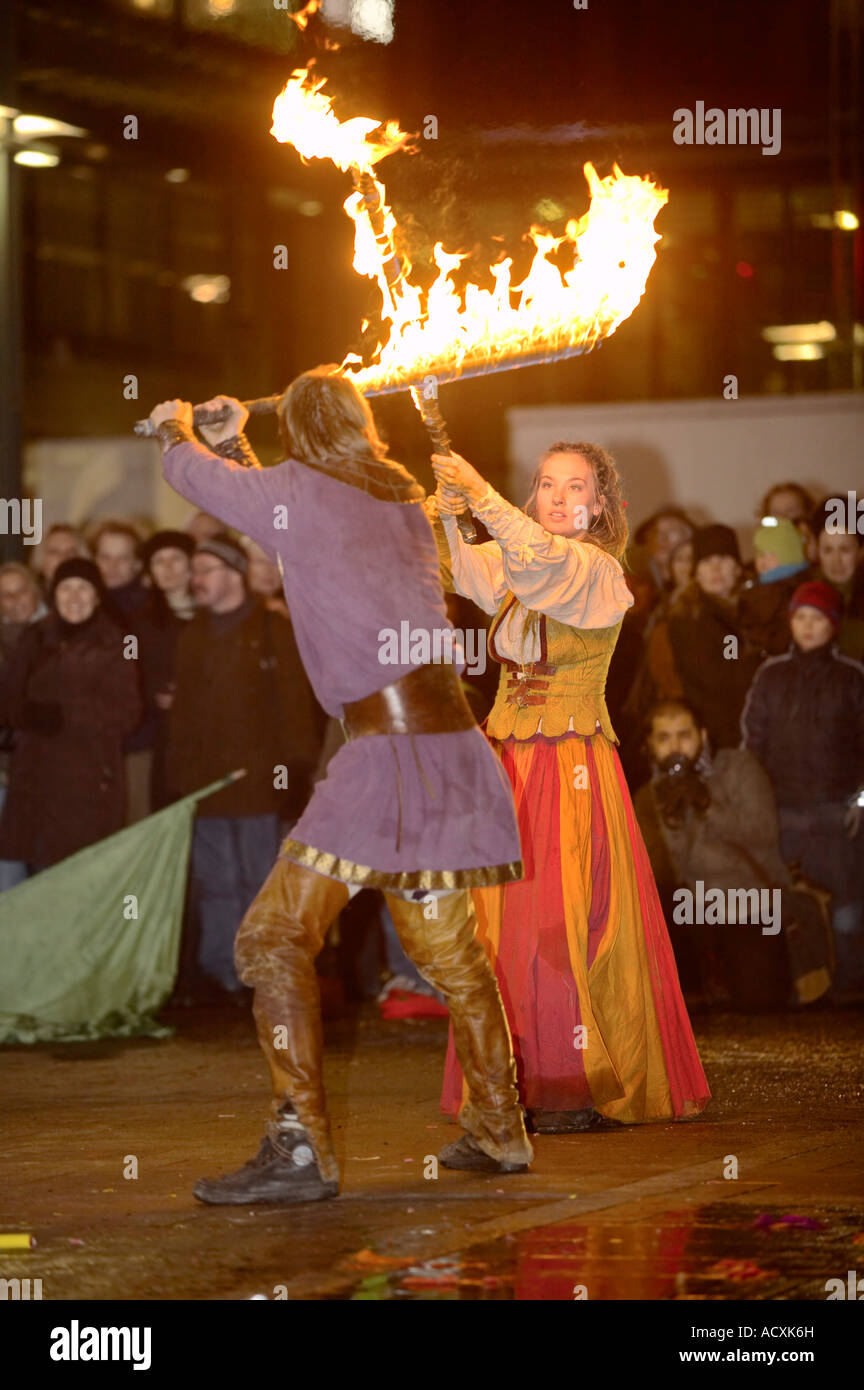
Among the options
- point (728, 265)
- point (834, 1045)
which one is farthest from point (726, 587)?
point (728, 265)

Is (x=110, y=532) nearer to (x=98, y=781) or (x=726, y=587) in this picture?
(x=98, y=781)

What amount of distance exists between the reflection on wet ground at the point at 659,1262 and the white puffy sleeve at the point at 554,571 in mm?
1970

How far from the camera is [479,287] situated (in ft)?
22.0

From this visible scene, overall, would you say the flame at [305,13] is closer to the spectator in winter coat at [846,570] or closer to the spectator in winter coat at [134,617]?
the spectator in winter coat at [134,617]

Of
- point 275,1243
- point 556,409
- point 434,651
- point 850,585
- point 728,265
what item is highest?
point 728,265

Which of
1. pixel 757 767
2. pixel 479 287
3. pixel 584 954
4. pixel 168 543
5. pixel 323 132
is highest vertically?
pixel 323 132

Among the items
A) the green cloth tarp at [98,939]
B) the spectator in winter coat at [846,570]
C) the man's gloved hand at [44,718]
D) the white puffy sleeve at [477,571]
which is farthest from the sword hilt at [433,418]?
the spectator in winter coat at [846,570]

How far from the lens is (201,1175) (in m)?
6.12

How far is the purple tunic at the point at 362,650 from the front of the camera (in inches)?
224

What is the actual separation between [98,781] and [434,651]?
5021 mm

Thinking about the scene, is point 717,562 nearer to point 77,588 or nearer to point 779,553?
point 779,553

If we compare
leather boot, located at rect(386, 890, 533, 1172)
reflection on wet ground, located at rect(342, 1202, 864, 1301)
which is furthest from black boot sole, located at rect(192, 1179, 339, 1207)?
reflection on wet ground, located at rect(342, 1202, 864, 1301)

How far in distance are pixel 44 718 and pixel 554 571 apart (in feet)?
15.4

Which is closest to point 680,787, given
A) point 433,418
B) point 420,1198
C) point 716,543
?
point 716,543
